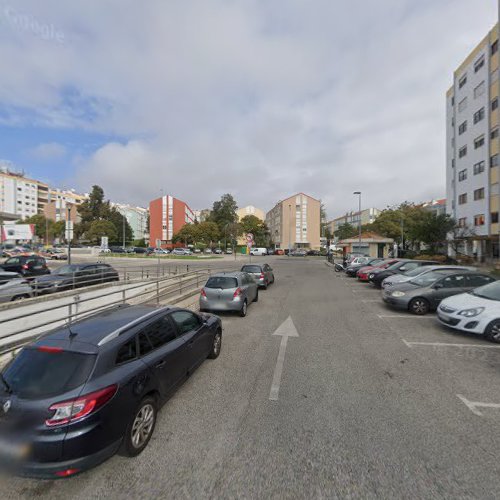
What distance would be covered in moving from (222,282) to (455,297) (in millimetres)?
6648

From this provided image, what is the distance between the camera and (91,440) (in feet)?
8.14

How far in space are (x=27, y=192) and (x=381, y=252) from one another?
113340 mm

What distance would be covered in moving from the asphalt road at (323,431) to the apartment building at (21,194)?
10837 centimetres

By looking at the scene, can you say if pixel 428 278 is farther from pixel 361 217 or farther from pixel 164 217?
pixel 361 217

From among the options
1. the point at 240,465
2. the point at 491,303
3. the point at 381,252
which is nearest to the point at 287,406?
the point at 240,465

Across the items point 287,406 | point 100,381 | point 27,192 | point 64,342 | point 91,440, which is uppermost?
point 27,192

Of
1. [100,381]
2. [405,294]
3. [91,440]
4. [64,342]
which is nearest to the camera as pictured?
[91,440]

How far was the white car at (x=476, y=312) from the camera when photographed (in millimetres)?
6348

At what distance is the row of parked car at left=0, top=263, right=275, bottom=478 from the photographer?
94.3 inches

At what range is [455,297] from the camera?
765 cm

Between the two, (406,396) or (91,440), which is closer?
(91,440)

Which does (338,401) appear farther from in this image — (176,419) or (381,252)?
(381,252)

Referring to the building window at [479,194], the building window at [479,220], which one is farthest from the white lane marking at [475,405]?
the building window at [479,194]

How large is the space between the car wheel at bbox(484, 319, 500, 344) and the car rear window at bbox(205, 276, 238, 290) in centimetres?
638
